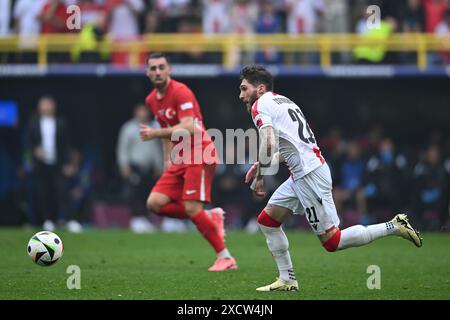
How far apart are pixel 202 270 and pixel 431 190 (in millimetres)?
9688

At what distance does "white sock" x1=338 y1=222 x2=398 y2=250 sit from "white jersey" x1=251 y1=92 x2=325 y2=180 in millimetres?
713

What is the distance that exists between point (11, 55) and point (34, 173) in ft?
9.38

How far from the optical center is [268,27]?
71.5 feet

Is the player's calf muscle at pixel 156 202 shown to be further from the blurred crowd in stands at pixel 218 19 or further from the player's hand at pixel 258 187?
the blurred crowd in stands at pixel 218 19

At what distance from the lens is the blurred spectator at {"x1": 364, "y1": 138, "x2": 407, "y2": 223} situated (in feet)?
67.8

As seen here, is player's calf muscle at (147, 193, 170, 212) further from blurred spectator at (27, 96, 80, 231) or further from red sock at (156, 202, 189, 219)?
blurred spectator at (27, 96, 80, 231)

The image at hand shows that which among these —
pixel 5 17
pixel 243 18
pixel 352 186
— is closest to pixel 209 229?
pixel 352 186

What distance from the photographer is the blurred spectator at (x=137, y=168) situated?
20875 mm

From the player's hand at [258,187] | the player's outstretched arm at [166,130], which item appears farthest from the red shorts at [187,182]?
the player's hand at [258,187]

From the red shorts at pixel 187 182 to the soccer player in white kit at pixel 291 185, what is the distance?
94.7 inches

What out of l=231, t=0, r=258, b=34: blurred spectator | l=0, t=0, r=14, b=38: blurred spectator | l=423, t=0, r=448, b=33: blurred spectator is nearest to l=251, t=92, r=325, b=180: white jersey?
l=231, t=0, r=258, b=34: blurred spectator

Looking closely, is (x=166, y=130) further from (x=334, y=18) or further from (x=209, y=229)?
(x=334, y=18)
